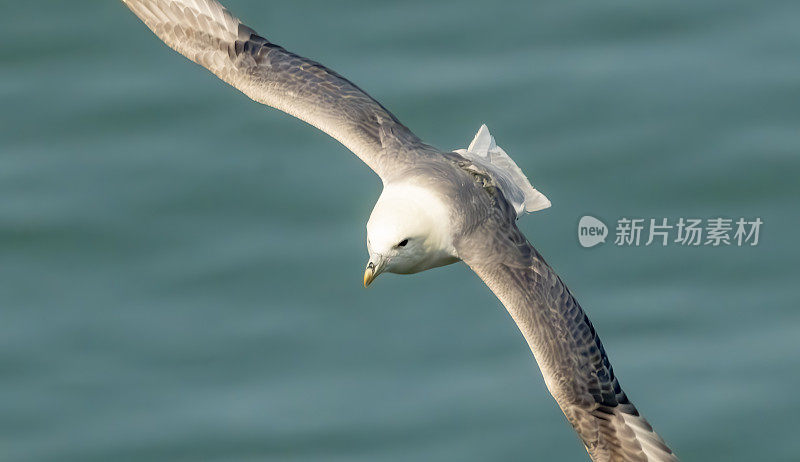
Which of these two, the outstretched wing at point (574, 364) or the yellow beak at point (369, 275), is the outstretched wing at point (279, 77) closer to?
the yellow beak at point (369, 275)

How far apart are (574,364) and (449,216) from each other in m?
1.57

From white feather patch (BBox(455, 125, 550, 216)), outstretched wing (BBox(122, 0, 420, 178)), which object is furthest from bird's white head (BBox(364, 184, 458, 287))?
white feather patch (BBox(455, 125, 550, 216))

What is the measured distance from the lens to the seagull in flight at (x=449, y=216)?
1112 centimetres

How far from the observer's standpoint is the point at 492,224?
11836 mm

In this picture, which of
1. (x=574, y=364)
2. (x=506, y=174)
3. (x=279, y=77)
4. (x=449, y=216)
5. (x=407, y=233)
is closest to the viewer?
(x=574, y=364)

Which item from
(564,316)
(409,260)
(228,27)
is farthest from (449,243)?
(228,27)

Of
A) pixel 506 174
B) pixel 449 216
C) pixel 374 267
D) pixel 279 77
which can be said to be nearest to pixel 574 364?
pixel 449 216

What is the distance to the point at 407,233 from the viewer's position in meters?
11.3

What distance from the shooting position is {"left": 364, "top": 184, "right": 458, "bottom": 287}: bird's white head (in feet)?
37.1

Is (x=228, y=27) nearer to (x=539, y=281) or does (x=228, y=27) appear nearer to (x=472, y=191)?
(x=472, y=191)

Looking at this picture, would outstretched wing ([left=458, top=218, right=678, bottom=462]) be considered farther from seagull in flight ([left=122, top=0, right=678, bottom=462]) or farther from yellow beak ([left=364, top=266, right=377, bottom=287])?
yellow beak ([left=364, top=266, right=377, bottom=287])

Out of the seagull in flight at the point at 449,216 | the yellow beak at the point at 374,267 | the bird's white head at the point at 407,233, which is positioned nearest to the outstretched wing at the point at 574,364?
the seagull in flight at the point at 449,216

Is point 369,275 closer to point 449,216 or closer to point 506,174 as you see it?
point 449,216

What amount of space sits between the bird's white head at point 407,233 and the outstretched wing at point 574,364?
44cm
